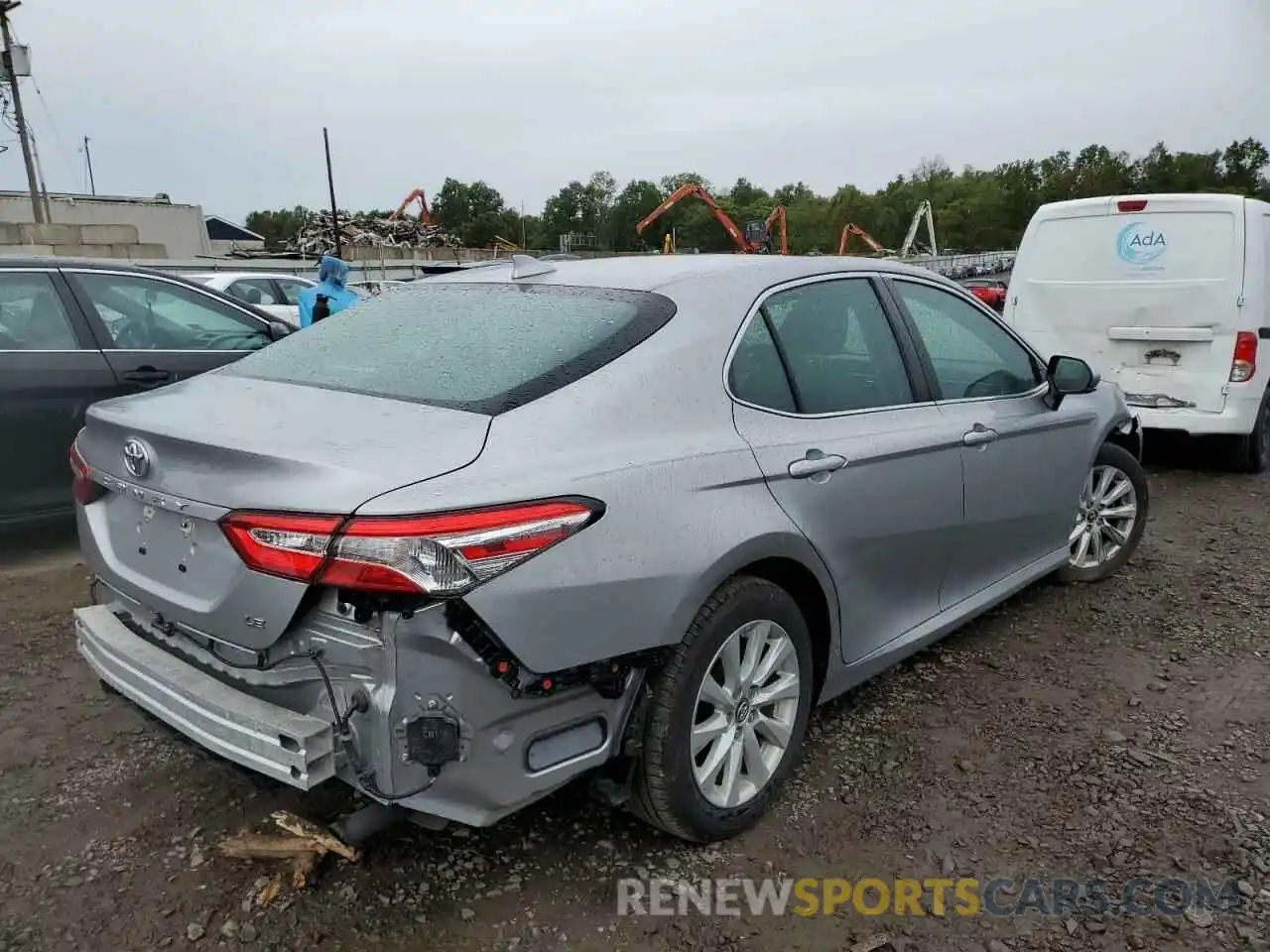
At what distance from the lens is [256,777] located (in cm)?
219

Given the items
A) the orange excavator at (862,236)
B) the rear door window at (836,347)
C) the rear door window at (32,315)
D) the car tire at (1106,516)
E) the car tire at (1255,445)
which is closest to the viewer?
the rear door window at (836,347)

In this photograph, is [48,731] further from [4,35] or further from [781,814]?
[4,35]

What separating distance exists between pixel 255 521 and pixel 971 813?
213cm

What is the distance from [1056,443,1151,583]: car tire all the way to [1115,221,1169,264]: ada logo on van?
272 cm

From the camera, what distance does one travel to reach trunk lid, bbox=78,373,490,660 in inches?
78.7

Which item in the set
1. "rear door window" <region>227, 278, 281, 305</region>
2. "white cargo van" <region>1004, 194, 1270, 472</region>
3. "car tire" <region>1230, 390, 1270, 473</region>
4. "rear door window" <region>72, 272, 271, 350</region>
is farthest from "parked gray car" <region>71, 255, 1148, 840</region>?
"rear door window" <region>227, 278, 281, 305</region>

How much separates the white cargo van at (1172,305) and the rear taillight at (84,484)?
6478mm

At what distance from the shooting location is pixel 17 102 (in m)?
27.1

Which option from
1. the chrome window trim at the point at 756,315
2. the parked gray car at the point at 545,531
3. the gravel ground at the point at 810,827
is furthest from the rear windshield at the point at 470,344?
the gravel ground at the point at 810,827

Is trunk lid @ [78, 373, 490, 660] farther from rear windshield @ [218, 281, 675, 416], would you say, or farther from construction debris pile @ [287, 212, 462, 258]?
construction debris pile @ [287, 212, 462, 258]

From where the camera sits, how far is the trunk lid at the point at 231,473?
6.56 ft

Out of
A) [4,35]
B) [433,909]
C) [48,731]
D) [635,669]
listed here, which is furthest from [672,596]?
[4,35]

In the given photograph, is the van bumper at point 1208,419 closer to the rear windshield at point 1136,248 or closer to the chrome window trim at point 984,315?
the rear windshield at point 1136,248

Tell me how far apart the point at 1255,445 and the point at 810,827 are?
586 cm
